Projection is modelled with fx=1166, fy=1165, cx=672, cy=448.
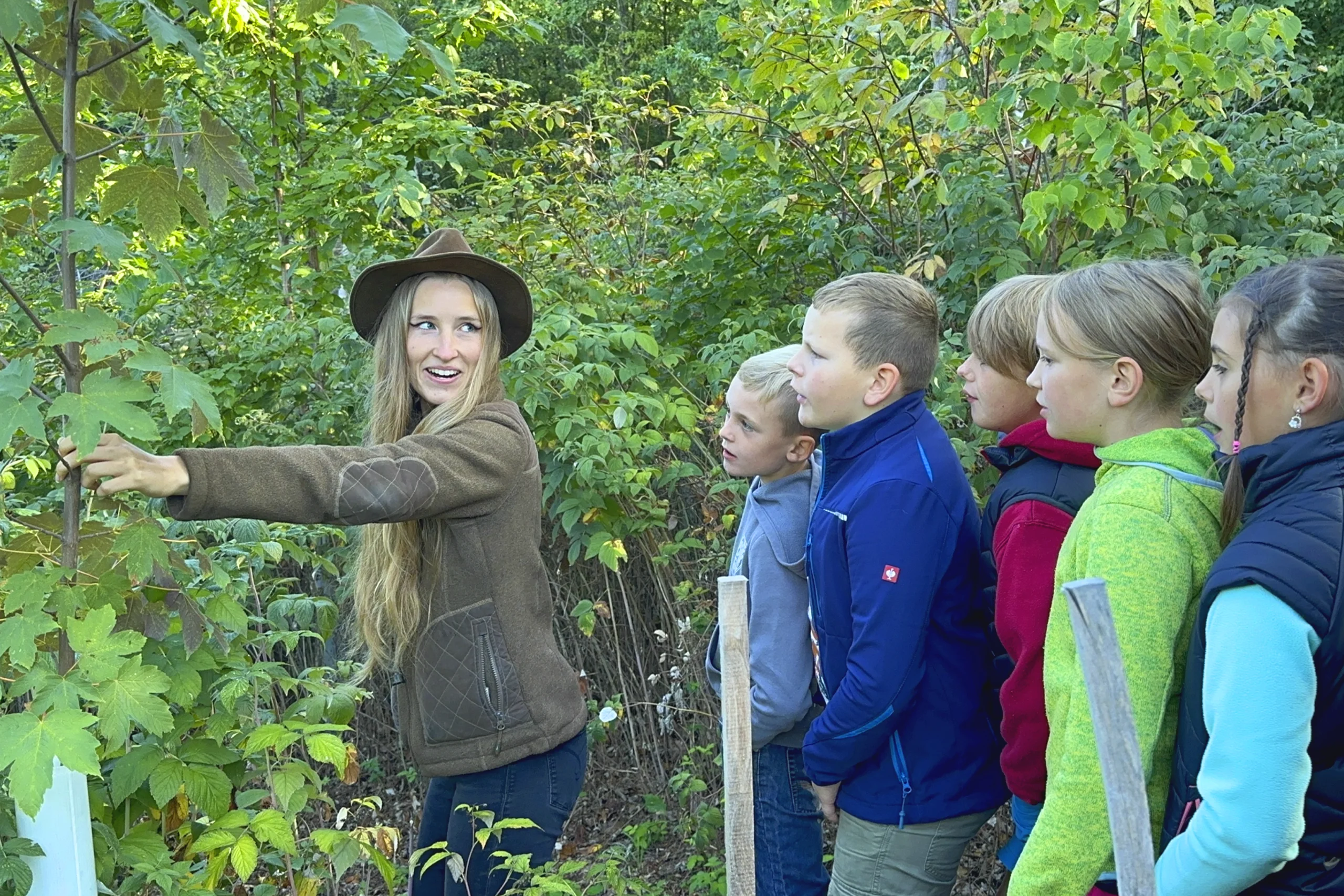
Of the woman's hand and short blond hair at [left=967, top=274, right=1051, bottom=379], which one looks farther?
short blond hair at [left=967, top=274, right=1051, bottom=379]

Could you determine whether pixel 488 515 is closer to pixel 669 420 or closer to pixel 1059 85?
pixel 669 420

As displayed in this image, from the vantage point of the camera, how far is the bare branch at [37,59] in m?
1.94

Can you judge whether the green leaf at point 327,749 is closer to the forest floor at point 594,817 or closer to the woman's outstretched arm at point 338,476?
the woman's outstretched arm at point 338,476

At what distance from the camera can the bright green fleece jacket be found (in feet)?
5.53

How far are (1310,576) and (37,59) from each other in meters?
2.09

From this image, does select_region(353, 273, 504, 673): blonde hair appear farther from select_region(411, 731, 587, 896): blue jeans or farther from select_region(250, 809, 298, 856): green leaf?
select_region(250, 809, 298, 856): green leaf

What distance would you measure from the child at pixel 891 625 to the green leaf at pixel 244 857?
1081mm

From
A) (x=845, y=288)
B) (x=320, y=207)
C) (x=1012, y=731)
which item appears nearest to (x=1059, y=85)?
(x=845, y=288)

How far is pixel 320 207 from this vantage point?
556cm

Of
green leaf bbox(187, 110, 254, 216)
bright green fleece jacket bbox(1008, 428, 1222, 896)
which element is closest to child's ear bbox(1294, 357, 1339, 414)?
bright green fleece jacket bbox(1008, 428, 1222, 896)

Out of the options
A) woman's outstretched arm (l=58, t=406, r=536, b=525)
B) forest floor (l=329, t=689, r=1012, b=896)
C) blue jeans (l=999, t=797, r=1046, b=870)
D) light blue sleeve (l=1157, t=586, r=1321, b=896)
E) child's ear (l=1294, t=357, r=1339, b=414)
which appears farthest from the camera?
forest floor (l=329, t=689, r=1012, b=896)

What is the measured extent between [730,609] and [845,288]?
976mm

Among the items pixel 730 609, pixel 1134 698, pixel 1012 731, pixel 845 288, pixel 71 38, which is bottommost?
pixel 1012 731

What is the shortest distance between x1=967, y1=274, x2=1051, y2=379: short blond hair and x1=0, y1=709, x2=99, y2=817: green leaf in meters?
1.77
